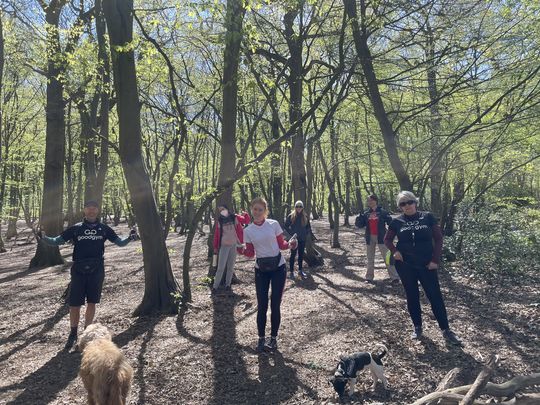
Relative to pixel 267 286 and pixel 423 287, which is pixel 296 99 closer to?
pixel 423 287

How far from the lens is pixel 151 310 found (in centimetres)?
688

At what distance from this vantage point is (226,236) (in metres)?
8.41

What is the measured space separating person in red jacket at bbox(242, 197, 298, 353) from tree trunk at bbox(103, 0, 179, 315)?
7.26ft

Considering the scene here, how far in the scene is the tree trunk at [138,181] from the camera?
22.0ft

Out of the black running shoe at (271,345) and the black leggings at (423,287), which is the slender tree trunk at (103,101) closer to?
the black running shoe at (271,345)

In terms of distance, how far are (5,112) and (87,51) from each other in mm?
18057

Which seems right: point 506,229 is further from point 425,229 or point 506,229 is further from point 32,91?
point 32,91

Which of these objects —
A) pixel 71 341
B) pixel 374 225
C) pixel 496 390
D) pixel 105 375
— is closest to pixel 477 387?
pixel 496 390

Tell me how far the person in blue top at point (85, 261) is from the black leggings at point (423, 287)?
4129mm

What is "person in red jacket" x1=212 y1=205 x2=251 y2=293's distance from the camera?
838 cm

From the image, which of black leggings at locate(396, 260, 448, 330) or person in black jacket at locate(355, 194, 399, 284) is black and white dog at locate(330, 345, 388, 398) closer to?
black leggings at locate(396, 260, 448, 330)

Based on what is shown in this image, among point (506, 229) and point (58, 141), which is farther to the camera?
point (58, 141)

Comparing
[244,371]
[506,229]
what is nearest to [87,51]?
[244,371]

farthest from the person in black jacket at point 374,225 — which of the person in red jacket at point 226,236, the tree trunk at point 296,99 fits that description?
the tree trunk at point 296,99
